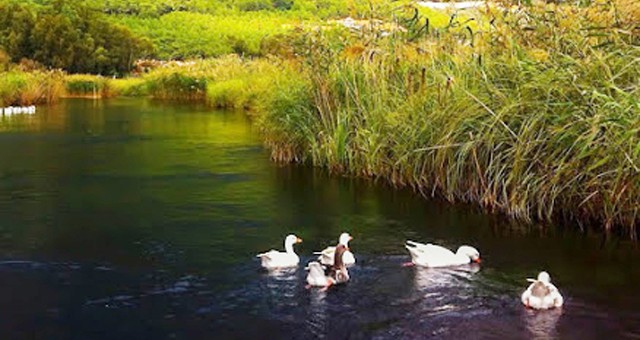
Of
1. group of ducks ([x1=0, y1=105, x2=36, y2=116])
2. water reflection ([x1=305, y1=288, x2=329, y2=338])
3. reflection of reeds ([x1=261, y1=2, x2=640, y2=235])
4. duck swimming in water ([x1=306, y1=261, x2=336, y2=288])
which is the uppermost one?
reflection of reeds ([x1=261, y1=2, x2=640, y2=235])

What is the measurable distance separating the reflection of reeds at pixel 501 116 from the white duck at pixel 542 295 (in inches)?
94.2

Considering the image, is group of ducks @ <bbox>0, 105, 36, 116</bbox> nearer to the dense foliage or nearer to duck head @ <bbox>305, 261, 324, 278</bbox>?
the dense foliage

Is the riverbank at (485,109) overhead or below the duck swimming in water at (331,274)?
overhead

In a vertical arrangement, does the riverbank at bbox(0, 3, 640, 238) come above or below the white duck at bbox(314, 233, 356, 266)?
above

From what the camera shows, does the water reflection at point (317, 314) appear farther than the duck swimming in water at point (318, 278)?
No

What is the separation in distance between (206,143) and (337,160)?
6.09 meters

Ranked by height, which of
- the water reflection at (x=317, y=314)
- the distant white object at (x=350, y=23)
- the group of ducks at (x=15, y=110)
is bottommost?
the group of ducks at (x=15, y=110)

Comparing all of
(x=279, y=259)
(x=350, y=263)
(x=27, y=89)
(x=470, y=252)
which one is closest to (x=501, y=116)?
(x=470, y=252)

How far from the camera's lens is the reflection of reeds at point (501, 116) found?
10.8m

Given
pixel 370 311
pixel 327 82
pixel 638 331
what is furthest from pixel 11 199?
pixel 638 331

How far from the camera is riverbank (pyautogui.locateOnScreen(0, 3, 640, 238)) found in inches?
431

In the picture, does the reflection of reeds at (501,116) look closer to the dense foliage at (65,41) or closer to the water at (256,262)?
the water at (256,262)

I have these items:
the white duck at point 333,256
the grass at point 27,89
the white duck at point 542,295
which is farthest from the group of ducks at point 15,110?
the white duck at point 542,295

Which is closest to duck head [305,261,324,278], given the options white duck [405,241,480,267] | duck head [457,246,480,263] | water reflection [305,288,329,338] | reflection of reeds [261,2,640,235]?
water reflection [305,288,329,338]
